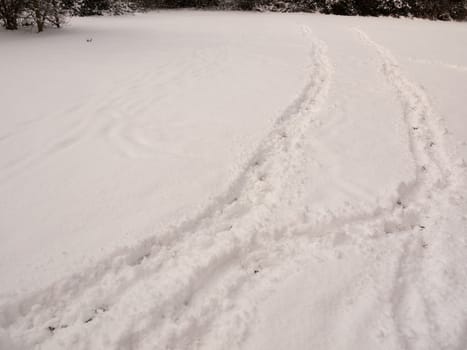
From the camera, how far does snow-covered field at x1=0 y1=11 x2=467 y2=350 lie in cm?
221

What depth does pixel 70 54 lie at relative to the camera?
24.4 ft

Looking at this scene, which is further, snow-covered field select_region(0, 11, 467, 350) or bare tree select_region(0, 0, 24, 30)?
bare tree select_region(0, 0, 24, 30)

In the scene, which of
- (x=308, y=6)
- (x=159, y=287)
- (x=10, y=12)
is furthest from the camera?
(x=308, y=6)

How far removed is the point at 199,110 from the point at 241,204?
7.09ft

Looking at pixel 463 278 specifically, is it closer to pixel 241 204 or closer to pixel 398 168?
pixel 398 168

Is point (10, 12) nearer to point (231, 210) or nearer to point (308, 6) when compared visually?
point (231, 210)

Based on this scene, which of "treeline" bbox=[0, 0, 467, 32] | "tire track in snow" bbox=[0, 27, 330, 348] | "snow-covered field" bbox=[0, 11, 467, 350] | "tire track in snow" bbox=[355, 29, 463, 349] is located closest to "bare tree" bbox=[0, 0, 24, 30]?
"treeline" bbox=[0, 0, 467, 32]

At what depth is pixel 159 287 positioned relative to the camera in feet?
7.82

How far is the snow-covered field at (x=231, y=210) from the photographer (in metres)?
2.21

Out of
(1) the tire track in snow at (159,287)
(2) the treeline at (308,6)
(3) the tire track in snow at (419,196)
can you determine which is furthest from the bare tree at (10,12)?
(1) the tire track in snow at (159,287)

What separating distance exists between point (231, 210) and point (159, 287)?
91cm

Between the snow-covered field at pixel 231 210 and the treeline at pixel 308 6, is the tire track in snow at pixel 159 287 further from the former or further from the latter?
the treeline at pixel 308 6

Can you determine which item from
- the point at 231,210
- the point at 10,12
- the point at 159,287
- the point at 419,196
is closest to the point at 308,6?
the point at 10,12

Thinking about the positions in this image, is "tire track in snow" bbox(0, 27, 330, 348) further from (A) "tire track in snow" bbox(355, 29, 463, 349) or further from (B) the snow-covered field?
(A) "tire track in snow" bbox(355, 29, 463, 349)
